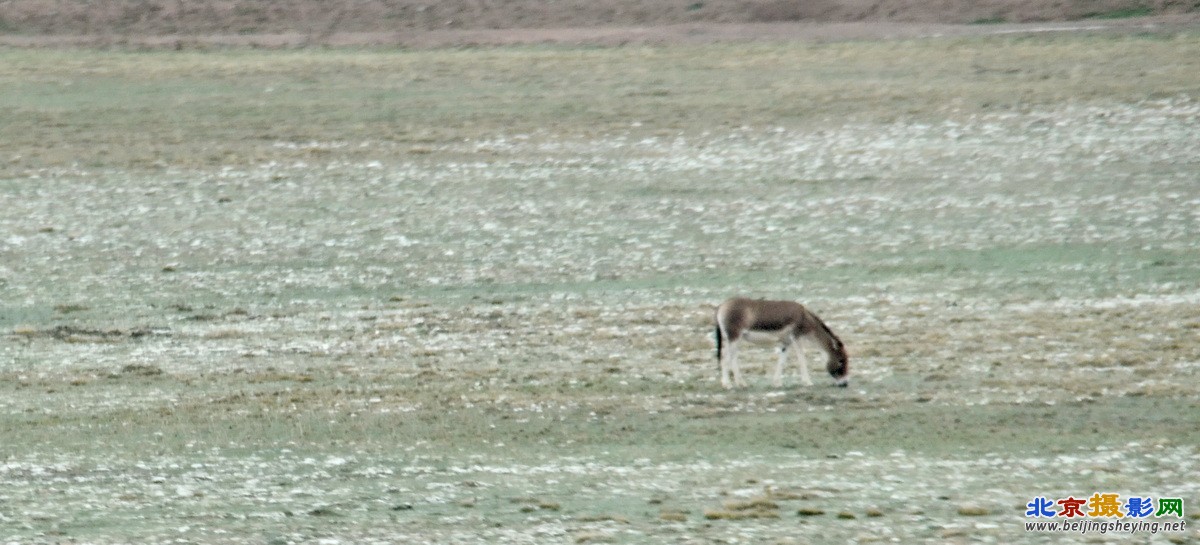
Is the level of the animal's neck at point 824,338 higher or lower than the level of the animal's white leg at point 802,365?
higher

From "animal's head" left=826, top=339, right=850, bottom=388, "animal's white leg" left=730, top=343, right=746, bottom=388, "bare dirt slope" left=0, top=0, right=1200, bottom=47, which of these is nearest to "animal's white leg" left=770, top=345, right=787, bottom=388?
"animal's white leg" left=730, top=343, right=746, bottom=388

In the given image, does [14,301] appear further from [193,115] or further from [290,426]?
[193,115]

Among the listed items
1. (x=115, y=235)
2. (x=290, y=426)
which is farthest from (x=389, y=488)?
(x=115, y=235)

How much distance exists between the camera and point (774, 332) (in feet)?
47.9

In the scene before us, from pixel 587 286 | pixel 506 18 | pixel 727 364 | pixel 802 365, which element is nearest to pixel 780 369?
pixel 802 365

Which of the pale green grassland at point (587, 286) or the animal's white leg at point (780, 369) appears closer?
the pale green grassland at point (587, 286)

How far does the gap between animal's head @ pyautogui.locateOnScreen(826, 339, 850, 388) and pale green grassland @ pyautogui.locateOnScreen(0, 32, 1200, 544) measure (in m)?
0.25

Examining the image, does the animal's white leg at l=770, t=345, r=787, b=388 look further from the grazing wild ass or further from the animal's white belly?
the animal's white belly

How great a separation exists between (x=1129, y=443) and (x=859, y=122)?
661 inches

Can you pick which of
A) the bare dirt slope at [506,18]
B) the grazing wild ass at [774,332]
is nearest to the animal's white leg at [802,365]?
the grazing wild ass at [774,332]

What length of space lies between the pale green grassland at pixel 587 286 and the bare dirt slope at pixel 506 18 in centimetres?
178

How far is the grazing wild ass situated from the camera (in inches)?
571

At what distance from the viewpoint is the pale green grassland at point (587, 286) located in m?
11.2

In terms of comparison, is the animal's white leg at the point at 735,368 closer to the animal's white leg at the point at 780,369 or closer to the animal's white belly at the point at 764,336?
the animal's white belly at the point at 764,336
